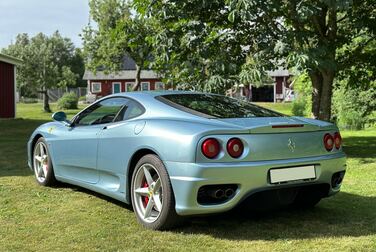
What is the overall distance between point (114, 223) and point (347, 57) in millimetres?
7829

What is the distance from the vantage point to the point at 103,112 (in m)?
5.66

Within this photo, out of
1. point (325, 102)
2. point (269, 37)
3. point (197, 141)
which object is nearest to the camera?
point (197, 141)

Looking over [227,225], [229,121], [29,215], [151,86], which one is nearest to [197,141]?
[229,121]

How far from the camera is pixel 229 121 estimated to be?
4379 millimetres

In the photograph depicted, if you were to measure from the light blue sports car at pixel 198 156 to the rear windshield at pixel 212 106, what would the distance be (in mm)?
10

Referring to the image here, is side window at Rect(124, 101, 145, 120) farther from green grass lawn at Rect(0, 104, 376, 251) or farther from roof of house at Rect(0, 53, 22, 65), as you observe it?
roof of house at Rect(0, 53, 22, 65)

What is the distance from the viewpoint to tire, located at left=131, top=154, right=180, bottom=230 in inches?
169

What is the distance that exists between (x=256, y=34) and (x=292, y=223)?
602 centimetres

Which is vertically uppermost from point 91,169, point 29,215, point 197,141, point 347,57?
point 347,57

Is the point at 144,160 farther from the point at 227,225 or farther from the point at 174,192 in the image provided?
the point at 227,225

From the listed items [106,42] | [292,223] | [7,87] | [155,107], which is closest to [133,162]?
[155,107]

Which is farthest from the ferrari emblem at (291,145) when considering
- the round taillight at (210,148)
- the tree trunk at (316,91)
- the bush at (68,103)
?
the bush at (68,103)

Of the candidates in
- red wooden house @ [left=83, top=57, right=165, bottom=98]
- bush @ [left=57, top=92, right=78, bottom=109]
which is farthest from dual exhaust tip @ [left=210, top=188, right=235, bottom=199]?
red wooden house @ [left=83, top=57, right=165, bottom=98]

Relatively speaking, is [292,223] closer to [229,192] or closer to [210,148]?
[229,192]
